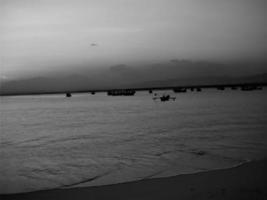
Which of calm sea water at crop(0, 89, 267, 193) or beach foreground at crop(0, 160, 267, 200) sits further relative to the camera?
calm sea water at crop(0, 89, 267, 193)

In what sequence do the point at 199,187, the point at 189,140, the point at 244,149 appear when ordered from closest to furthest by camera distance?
the point at 199,187, the point at 244,149, the point at 189,140

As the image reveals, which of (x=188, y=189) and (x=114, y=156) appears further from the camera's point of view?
(x=114, y=156)

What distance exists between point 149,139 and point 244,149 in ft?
19.3

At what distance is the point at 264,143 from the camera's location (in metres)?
14.8

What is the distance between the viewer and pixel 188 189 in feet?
22.2

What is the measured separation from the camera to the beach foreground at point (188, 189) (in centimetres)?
627

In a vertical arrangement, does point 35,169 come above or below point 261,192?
below

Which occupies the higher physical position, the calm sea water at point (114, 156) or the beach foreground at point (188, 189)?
the beach foreground at point (188, 189)

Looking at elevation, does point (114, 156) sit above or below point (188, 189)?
below

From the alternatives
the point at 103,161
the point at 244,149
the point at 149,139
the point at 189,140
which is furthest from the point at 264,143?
the point at 103,161

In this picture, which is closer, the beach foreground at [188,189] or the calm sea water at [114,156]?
the beach foreground at [188,189]

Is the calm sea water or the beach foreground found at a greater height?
the beach foreground

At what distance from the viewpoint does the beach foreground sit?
627 centimetres

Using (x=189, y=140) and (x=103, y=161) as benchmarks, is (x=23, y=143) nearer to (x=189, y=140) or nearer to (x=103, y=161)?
(x=103, y=161)
